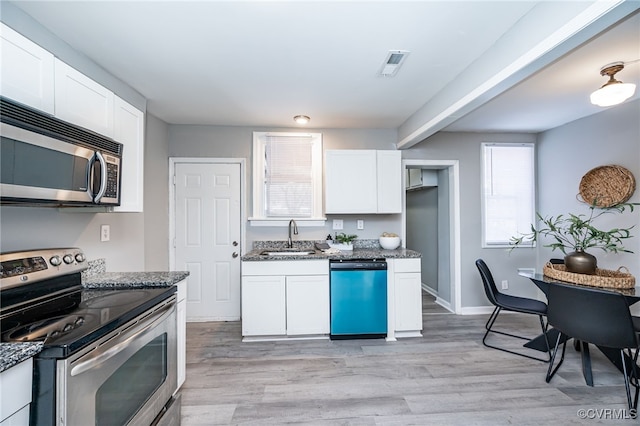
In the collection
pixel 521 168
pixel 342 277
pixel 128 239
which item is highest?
pixel 521 168

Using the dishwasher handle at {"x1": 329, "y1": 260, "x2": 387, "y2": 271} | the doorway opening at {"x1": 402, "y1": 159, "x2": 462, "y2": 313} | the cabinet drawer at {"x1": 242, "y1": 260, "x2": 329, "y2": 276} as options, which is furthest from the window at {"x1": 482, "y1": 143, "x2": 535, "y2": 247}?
the cabinet drawer at {"x1": 242, "y1": 260, "x2": 329, "y2": 276}

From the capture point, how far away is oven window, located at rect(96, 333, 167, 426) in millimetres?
1162

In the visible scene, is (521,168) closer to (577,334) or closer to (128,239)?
(577,334)

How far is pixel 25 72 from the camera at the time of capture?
1.29m

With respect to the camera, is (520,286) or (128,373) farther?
(520,286)

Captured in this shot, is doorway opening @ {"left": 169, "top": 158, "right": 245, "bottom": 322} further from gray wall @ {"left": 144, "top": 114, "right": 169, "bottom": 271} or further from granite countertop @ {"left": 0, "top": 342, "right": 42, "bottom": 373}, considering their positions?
granite countertop @ {"left": 0, "top": 342, "right": 42, "bottom": 373}

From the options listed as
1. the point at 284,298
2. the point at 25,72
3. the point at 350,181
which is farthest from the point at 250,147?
the point at 25,72

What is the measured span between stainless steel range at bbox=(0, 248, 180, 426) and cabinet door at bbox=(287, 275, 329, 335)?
1.28 metres

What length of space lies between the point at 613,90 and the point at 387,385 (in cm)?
283

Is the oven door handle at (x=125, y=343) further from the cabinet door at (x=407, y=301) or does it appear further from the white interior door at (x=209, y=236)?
the cabinet door at (x=407, y=301)

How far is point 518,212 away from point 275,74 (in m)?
3.74

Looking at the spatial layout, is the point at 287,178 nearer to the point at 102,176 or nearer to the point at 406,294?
the point at 406,294


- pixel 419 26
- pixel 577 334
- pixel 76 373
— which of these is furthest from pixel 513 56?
pixel 76 373

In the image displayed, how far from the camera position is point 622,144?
9.36 ft
